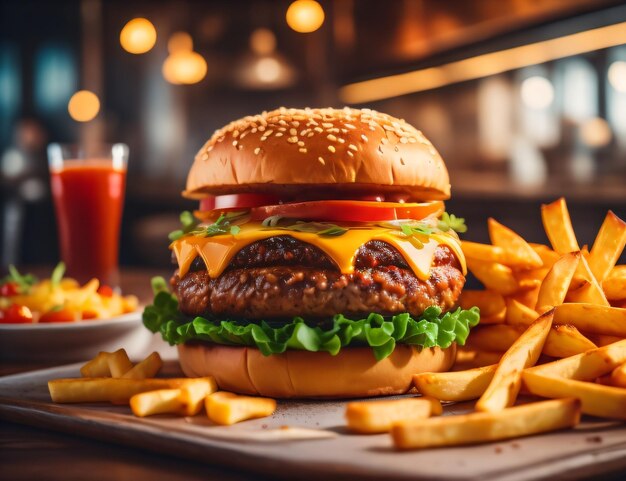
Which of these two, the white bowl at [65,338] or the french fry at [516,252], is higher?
the french fry at [516,252]

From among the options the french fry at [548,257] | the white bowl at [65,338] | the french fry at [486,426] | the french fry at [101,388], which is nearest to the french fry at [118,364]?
the french fry at [101,388]

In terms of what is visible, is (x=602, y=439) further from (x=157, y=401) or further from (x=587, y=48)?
(x=587, y=48)

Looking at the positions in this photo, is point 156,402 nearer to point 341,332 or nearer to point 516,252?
point 341,332

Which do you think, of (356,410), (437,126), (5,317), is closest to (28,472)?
(356,410)

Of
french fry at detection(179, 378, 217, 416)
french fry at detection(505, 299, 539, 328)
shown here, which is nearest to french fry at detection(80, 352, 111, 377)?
french fry at detection(179, 378, 217, 416)

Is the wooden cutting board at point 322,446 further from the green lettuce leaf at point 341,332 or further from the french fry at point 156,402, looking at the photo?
the green lettuce leaf at point 341,332
